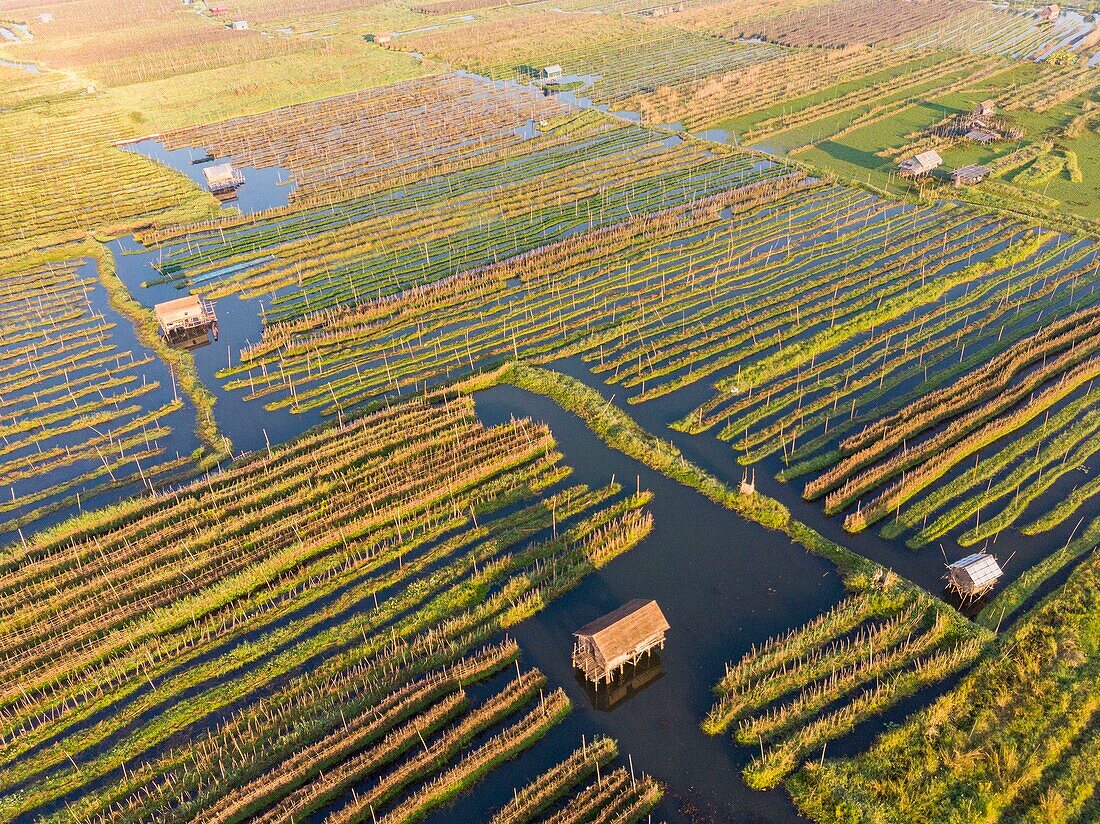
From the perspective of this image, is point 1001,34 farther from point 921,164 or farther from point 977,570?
point 977,570

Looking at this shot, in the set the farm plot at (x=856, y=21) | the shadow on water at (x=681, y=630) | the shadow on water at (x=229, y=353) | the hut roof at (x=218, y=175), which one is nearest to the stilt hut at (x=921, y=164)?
the shadow on water at (x=681, y=630)

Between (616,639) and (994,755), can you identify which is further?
(616,639)

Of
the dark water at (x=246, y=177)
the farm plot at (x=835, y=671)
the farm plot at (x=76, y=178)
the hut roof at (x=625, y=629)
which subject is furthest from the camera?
the dark water at (x=246, y=177)

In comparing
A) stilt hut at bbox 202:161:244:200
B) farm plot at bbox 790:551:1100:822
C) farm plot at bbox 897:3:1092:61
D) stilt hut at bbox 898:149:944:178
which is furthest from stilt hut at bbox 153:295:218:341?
farm plot at bbox 897:3:1092:61

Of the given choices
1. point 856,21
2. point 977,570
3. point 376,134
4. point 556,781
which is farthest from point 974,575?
point 856,21

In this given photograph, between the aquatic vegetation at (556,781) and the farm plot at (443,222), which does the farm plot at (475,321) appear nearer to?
the farm plot at (443,222)

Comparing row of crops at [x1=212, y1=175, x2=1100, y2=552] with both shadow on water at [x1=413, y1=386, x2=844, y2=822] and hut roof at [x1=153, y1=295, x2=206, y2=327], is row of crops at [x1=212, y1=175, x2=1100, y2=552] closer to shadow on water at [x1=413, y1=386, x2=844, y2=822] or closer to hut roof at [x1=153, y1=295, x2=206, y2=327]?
shadow on water at [x1=413, y1=386, x2=844, y2=822]
